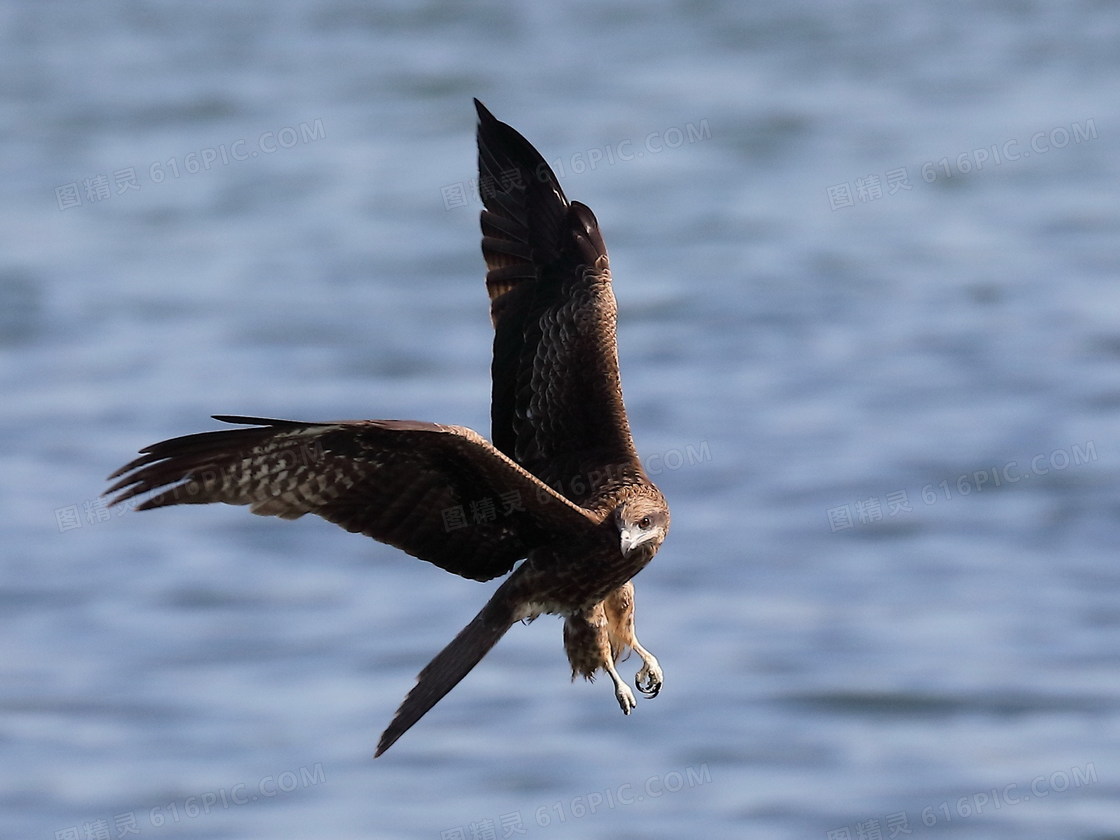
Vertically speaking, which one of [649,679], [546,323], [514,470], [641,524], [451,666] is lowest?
[649,679]

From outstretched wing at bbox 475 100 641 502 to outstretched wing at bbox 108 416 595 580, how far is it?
558 millimetres

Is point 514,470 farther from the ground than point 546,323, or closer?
closer

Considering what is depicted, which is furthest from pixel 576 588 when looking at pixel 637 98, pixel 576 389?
pixel 637 98

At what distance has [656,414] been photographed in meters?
32.6

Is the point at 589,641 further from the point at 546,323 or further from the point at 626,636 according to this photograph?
the point at 546,323

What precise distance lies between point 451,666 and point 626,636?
1.19m

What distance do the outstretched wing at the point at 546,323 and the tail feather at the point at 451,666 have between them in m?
0.65

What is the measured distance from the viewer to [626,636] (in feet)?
30.2

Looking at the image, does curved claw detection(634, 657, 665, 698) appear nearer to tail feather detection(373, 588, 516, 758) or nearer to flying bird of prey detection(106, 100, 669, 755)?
flying bird of prey detection(106, 100, 669, 755)

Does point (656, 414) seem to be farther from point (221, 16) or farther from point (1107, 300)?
point (221, 16)

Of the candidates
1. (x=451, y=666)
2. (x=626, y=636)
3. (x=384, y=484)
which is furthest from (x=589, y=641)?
(x=384, y=484)

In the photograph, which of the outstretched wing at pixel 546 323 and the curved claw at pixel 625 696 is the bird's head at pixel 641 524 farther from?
the curved claw at pixel 625 696

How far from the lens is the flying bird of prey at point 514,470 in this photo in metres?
7.90

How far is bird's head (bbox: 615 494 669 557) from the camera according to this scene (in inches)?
320
